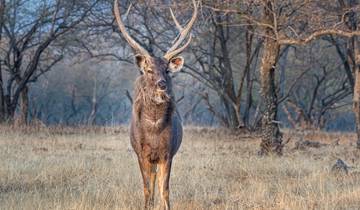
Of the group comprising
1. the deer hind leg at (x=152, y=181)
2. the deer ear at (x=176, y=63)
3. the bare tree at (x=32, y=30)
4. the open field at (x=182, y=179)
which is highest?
the bare tree at (x=32, y=30)

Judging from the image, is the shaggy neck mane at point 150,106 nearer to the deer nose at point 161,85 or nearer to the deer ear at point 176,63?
the deer nose at point 161,85

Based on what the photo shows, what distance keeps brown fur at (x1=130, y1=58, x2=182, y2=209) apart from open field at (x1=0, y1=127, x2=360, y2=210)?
1.70ft

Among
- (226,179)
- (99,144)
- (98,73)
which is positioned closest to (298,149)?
(99,144)

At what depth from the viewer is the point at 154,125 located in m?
8.09

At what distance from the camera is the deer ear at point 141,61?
8.14 metres

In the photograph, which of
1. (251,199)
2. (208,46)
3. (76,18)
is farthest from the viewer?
(208,46)

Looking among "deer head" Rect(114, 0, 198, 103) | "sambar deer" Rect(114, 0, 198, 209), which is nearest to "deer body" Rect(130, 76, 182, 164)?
"sambar deer" Rect(114, 0, 198, 209)

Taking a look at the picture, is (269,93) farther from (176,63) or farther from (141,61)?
(141,61)

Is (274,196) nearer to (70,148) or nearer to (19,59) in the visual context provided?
(70,148)

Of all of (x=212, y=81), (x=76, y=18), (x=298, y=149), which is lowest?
(x=298, y=149)

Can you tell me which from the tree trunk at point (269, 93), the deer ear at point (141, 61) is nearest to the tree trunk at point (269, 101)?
the tree trunk at point (269, 93)

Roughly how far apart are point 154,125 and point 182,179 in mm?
3157

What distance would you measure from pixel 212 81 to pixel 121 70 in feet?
100

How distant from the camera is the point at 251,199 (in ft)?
29.4
